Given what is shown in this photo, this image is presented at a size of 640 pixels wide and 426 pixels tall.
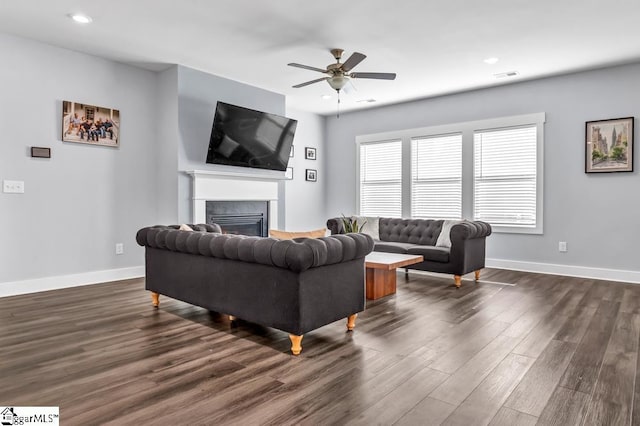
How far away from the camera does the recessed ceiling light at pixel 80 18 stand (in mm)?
3723

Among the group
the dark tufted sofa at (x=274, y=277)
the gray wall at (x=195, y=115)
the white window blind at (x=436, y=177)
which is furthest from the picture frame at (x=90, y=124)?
the white window blind at (x=436, y=177)

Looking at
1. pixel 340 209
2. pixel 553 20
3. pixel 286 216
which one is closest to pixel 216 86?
pixel 286 216

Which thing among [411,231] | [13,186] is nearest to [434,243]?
[411,231]

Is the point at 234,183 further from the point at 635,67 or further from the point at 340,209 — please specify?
the point at 635,67

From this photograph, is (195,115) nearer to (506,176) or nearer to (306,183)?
(306,183)

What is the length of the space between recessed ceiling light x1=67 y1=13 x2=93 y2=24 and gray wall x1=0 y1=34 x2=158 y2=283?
1.00 meters

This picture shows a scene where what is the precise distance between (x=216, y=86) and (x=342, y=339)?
13.4ft

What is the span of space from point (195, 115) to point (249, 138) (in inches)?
31.8

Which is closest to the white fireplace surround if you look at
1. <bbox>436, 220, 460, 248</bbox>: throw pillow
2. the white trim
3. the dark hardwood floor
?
the white trim

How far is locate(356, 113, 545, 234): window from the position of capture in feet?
18.9

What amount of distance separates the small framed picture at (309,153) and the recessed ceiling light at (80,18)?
435 cm

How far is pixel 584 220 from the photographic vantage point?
5309mm

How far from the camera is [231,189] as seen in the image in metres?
5.67

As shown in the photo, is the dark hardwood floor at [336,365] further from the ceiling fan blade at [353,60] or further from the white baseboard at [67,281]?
the ceiling fan blade at [353,60]
